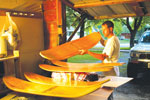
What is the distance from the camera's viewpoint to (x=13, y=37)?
8.99ft

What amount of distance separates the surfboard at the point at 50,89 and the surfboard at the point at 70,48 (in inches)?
15.5

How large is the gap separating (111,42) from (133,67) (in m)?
3.16

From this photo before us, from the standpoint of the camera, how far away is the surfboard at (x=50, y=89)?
5.47 feet

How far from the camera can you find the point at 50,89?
1854 mm

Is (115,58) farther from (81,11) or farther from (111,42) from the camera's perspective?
(81,11)

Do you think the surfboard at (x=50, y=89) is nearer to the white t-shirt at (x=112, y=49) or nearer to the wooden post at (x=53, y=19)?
the white t-shirt at (x=112, y=49)

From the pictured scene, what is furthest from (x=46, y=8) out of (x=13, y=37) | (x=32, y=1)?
(x=13, y=37)

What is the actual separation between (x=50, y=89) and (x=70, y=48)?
30.2 inches

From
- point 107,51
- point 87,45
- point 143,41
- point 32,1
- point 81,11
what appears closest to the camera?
point 87,45

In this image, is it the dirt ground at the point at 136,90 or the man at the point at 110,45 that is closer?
the man at the point at 110,45

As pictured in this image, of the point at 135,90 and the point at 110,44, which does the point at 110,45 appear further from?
the point at 135,90

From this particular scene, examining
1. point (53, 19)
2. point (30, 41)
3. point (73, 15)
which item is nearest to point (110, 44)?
point (53, 19)

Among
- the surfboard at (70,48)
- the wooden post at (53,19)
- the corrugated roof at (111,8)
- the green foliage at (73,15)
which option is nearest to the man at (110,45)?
the surfboard at (70,48)

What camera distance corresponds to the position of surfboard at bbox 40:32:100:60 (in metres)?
2.03
